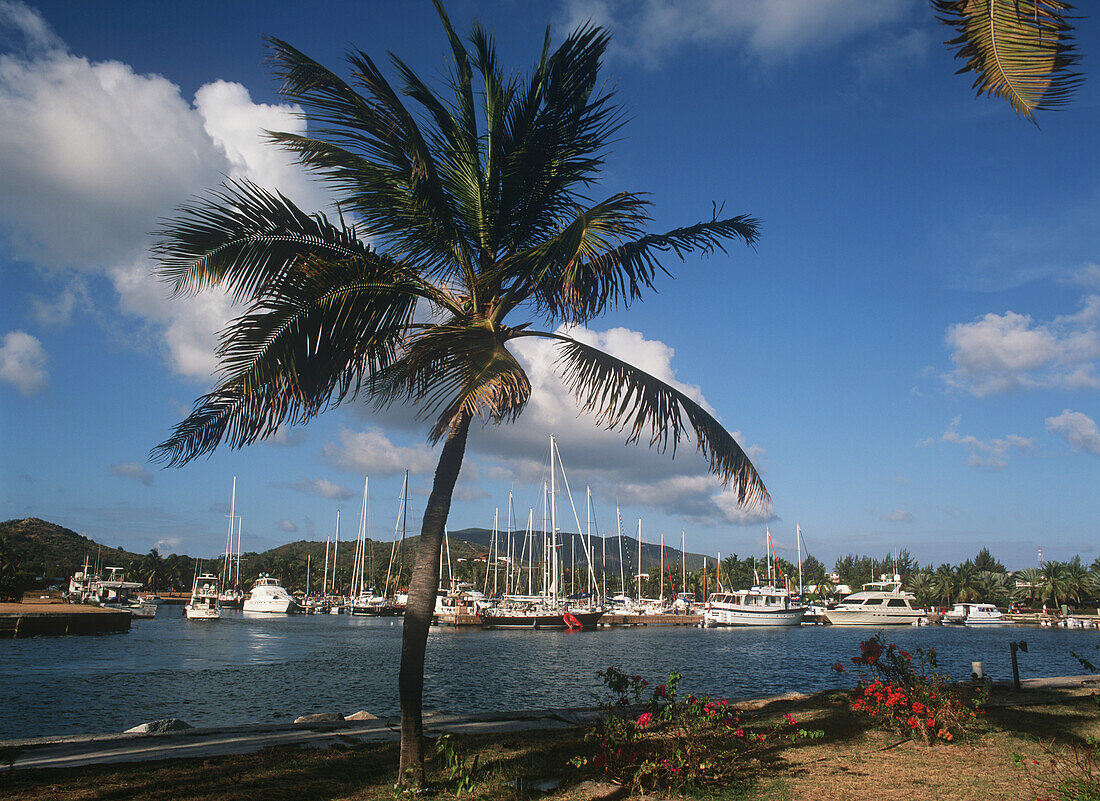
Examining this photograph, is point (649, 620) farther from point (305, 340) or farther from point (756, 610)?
point (305, 340)

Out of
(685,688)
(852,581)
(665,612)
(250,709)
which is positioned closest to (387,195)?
(250,709)

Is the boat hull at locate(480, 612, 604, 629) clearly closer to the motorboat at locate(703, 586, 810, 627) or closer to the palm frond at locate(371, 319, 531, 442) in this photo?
the motorboat at locate(703, 586, 810, 627)

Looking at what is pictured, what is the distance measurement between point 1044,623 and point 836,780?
99.5 meters

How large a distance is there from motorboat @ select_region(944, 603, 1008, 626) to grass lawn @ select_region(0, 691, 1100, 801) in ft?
Result: 297

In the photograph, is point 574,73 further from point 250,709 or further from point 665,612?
point 665,612

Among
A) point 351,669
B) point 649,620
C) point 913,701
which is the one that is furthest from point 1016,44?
point 649,620

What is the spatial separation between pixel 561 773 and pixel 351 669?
104ft

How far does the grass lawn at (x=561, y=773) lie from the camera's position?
6.72 metres

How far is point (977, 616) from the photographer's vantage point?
86000 mm

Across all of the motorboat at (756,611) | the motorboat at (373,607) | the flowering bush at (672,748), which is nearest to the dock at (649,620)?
the motorboat at (756,611)

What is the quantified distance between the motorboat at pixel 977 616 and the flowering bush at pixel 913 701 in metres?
90.4

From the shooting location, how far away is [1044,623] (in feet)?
282

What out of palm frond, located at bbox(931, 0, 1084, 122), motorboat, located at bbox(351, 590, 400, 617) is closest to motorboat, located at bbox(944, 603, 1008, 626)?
motorboat, located at bbox(351, 590, 400, 617)

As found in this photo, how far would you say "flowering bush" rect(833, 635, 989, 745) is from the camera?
9.28 meters
